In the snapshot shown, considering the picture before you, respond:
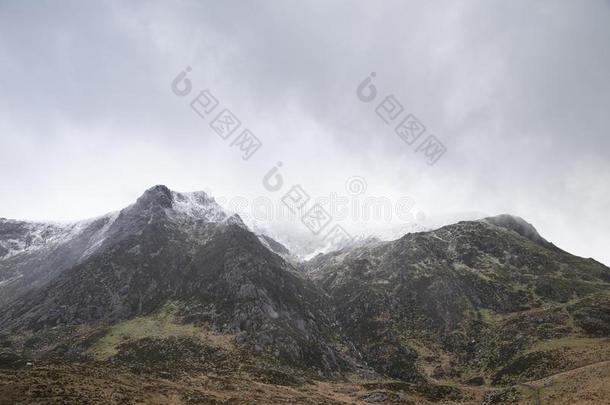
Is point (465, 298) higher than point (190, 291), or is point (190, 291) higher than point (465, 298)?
point (190, 291)

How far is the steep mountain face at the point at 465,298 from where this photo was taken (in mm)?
103562

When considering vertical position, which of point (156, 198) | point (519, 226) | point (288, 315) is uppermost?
point (156, 198)

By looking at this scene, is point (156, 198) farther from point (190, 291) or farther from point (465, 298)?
point (465, 298)

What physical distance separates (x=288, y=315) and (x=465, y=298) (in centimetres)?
6015

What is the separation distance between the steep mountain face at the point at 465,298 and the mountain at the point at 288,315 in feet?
1.83

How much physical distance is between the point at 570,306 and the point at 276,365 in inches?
3300

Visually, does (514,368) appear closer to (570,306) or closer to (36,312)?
(570,306)

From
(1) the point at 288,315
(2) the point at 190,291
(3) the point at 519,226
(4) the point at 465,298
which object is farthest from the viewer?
(3) the point at 519,226

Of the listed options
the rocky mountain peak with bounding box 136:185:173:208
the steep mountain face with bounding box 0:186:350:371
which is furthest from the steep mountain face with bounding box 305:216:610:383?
the rocky mountain peak with bounding box 136:185:173:208

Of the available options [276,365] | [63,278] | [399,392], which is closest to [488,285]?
[399,392]

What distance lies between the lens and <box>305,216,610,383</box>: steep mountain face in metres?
104

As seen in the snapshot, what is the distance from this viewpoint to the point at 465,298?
130625 mm

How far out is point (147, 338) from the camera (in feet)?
316

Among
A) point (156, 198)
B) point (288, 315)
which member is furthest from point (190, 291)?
point (156, 198)
